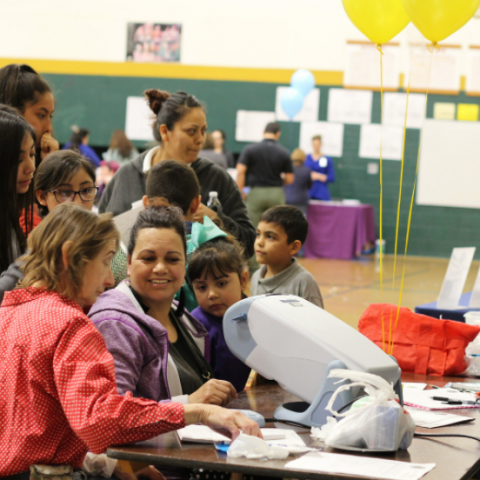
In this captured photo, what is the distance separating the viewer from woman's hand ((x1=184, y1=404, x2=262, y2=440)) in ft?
4.65

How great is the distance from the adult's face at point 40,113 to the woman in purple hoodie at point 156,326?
3.10ft

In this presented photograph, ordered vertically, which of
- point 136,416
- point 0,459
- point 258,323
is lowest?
point 0,459

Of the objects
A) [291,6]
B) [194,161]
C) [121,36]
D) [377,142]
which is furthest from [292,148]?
[194,161]

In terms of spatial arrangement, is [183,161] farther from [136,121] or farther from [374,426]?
[136,121]

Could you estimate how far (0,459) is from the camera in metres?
1.37

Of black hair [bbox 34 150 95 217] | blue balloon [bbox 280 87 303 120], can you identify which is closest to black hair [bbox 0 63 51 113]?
black hair [bbox 34 150 95 217]

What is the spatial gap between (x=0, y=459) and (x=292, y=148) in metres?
9.65

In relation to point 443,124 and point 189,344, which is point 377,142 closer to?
point 443,124

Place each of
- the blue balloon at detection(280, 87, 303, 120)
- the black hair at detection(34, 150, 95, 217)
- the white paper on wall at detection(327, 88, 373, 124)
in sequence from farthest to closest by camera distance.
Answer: the white paper on wall at detection(327, 88, 373, 124) < the blue balloon at detection(280, 87, 303, 120) < the black hair at detection(34, 150, 95, 217)

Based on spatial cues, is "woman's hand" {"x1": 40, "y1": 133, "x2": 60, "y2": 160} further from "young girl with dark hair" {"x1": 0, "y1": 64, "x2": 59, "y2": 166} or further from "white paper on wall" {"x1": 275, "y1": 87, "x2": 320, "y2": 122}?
"white paper on wall" {"x1": 275, "y1": 87, "x2": 320, "y2": 122}

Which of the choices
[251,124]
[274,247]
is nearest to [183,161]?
[274,247]

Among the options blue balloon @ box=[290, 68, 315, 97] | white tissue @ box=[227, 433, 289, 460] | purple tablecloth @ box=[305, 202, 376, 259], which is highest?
blue balloon @ box=[290, 68, 315, 97]

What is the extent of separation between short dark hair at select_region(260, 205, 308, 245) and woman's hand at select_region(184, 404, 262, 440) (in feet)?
5.38

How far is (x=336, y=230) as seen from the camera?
9.61m
